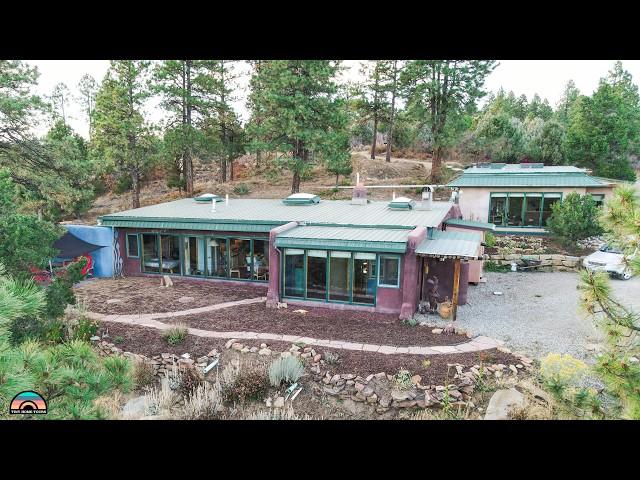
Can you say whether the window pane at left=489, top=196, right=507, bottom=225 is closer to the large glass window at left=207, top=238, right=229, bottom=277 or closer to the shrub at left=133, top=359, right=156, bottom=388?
the large glass window at left=207, top=238, right=229, bottom=277

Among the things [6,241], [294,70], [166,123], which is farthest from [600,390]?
[166,123]

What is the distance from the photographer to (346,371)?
736 cm

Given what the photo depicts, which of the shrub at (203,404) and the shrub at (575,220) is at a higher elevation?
the shrub at (575,220)

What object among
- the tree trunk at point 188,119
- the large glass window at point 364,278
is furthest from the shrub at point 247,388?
the tree trunk at point 188,119

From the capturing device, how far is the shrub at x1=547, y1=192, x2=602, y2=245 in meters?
16.1

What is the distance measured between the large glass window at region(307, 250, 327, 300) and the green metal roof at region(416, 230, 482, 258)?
2.65 metres

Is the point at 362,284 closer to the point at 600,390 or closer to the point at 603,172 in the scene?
the point at 600,390

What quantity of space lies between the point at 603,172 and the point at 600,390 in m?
26.5

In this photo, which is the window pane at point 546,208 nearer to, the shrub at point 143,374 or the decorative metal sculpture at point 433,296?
the decorative metal sculpture at point 433,296

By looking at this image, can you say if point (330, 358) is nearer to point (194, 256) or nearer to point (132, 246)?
point (194, 256)

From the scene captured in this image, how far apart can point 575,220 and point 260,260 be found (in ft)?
42.2

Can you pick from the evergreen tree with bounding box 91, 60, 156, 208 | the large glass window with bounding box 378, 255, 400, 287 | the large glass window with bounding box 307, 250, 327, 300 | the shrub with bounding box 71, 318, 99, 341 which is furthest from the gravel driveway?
the evergreen tree with bounding box 91, 60, 156, 208

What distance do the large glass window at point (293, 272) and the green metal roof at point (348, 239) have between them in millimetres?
397

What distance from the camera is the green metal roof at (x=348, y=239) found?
33.1 ft
